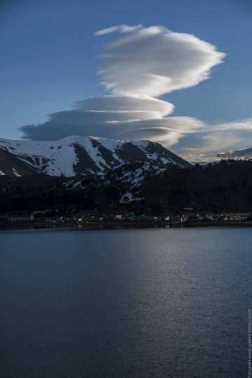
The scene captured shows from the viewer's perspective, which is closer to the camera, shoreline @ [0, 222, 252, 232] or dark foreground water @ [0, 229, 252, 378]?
dark foreground water @ [0, 229, 252, 378]

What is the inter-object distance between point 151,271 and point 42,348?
101 ft

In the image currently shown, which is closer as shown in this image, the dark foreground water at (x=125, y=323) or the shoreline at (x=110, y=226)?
the dark foreground water at (x=125, y=323)

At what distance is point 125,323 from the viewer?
97.2ft

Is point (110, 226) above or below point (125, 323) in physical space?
above

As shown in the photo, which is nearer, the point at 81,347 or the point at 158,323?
the point at 81,347

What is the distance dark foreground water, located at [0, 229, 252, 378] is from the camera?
2250cm

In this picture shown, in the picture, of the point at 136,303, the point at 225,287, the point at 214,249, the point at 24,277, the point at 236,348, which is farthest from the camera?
the point at 214,249

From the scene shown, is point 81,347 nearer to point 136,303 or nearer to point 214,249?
point 136,303

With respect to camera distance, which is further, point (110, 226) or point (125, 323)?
point (110, 226)

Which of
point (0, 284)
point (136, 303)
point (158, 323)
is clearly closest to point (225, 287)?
point (136, 303)

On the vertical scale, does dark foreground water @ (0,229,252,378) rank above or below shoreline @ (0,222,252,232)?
below

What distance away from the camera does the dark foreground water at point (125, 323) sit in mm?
22500

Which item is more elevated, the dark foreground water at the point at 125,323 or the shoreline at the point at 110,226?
the shoreline at the point at 110,226

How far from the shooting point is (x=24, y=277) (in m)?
51.3
